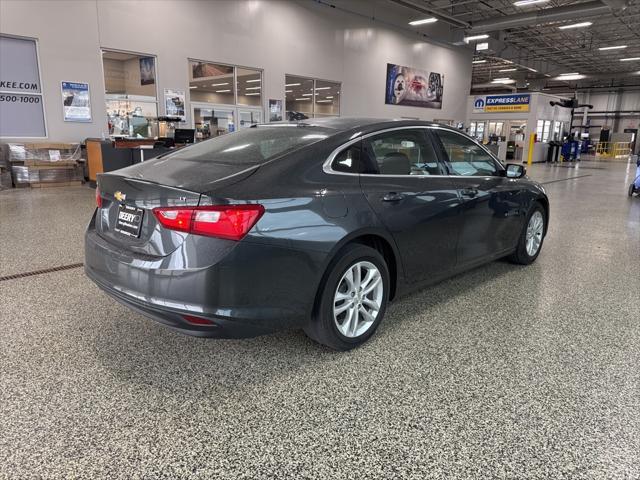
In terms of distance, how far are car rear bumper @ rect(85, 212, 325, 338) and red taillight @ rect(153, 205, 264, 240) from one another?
0.15 ft

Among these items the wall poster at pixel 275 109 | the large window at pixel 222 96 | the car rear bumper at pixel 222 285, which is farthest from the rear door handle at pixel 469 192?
the wall poster at pixel 275 109

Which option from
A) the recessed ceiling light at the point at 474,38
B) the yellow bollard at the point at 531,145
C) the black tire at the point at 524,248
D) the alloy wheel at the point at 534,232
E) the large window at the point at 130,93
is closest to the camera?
the black tire at the point at 524,248

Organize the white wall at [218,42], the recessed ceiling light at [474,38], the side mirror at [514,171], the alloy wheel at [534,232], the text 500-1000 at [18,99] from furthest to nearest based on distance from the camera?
the recessed ceiling light at [474,38] < the white wall at [218,42] < the text 500-1000 at [18,99] < the alloy wheel at [534,232] < the side mirror at [514,171]

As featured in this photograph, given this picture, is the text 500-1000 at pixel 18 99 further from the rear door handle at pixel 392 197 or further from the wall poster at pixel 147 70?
the rear door handle at pixel 392 197

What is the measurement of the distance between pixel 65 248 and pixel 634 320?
537 cm

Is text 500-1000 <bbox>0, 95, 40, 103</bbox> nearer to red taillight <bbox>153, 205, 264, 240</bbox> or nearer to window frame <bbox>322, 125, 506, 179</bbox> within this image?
window frame <bbox>322, 125, 506, 179</bbox>

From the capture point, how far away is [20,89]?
407 inches

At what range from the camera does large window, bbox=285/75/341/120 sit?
1591cm

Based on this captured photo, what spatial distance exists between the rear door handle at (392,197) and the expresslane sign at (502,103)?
76.3ft

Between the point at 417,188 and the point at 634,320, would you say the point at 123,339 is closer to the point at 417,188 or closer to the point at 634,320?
the point at 417,188

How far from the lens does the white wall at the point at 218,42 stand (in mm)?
10578

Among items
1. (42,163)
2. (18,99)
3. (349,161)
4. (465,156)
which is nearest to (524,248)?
(465,156)

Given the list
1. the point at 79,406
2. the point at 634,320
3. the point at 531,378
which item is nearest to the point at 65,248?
the point at 79,406

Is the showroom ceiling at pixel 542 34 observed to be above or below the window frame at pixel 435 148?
above
